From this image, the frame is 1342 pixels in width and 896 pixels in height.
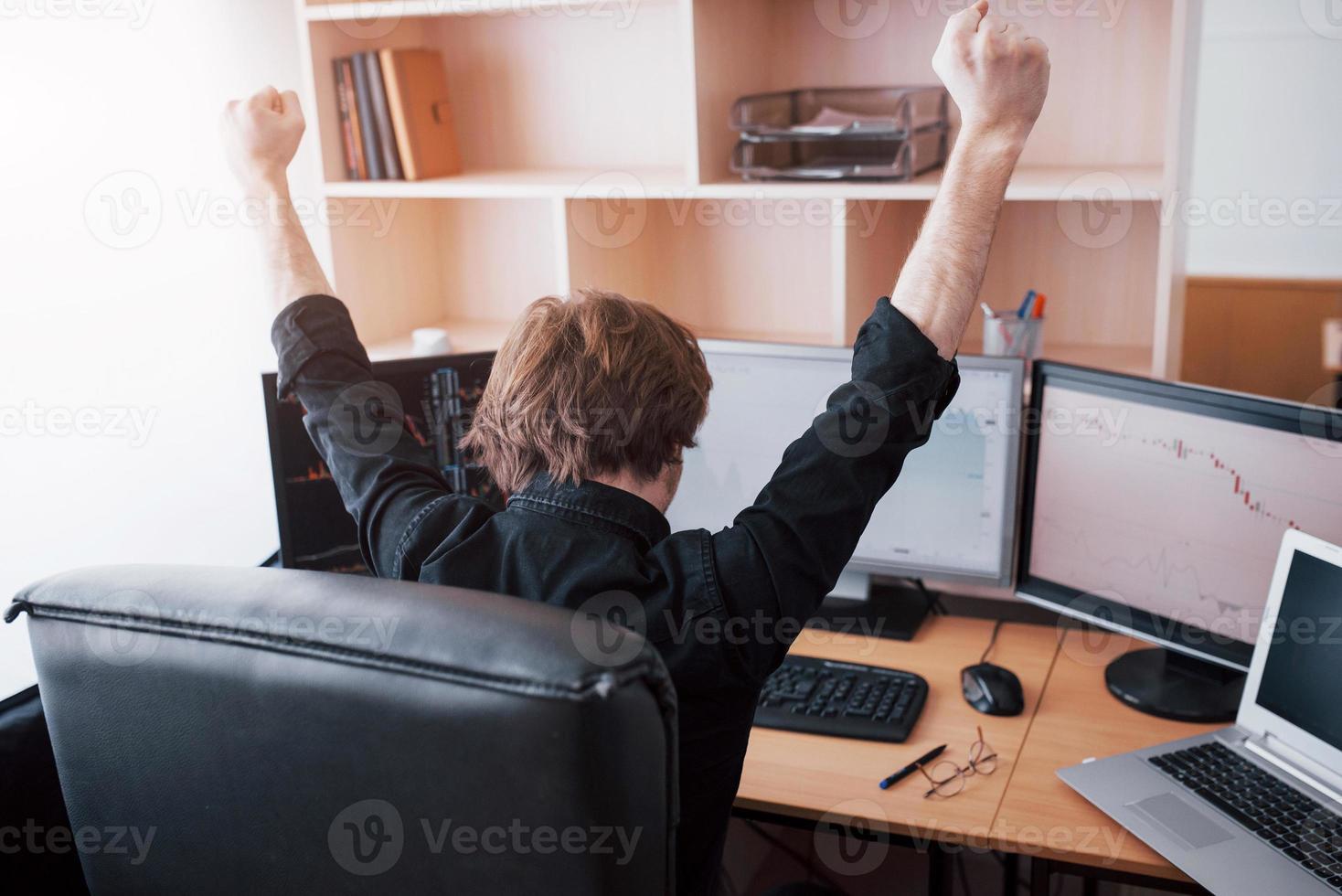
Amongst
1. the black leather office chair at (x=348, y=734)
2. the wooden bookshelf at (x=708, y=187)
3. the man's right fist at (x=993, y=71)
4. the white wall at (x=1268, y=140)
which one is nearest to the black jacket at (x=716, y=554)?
the man's right fist at (x=993, y=71)

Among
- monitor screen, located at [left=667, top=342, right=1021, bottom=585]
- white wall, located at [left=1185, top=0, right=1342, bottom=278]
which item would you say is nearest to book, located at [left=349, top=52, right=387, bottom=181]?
monitor screen, located at [left=667, top=342, right=1021, bottom=585]

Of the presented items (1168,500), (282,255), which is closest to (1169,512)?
(1168,500)

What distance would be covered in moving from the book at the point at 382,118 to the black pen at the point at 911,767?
53.2 inches

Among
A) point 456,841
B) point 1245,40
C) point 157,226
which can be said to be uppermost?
point 1245,40

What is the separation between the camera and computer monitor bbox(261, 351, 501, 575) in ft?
5.69

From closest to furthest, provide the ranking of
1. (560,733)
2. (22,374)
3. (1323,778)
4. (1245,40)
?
(560,733) < (1323,778) < (22,374) < (1245,40)

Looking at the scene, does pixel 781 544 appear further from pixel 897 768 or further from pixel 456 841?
pixel 897 768

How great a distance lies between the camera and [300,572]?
730mm

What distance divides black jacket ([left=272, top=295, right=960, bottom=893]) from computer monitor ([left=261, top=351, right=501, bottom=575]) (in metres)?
0.69

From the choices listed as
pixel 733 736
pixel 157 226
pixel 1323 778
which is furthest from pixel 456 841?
pixel 157 226

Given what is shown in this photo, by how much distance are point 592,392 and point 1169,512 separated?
35.8 inches

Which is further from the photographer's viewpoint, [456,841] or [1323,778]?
[1323,778]

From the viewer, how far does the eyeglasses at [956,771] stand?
1.43 m

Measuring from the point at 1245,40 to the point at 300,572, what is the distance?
115 inches
